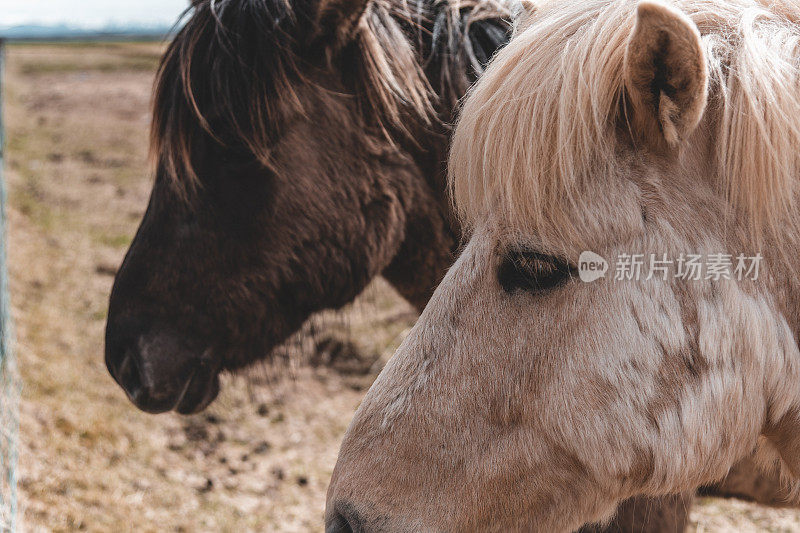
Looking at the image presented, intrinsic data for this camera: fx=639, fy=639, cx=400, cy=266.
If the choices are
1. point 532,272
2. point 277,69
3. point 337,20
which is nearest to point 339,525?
point 532,272

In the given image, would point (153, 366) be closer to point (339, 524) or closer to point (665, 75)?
point (339, 524)

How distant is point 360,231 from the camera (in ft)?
6.84

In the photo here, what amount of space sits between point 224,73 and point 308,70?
0.26m

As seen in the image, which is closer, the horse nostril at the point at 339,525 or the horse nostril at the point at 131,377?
the horse nostril at the point at 339,525

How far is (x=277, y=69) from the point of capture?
6.52 ft

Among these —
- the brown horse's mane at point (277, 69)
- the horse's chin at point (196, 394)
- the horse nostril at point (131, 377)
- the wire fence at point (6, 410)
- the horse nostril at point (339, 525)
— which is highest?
the brown horse's mane at point (277, 69)

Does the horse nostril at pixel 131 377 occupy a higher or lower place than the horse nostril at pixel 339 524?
lower

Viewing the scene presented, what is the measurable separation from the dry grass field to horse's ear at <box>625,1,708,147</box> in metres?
1.63

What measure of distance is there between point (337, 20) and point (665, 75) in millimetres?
1228

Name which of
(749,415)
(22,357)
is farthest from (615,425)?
(22,357)

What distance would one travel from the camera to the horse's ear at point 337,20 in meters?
1.95

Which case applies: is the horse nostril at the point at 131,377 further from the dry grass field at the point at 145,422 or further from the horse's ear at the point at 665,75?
the horse's ear at the point at 665,75

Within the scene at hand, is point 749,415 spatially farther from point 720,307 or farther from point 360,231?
point 360,231

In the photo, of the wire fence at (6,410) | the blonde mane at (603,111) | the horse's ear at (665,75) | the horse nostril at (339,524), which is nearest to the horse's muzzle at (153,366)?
the wire fence at (6,410)
